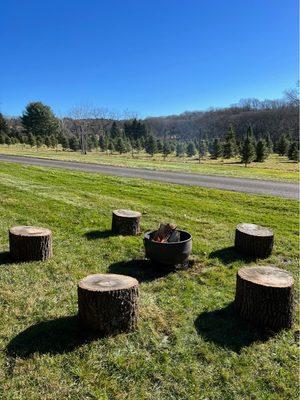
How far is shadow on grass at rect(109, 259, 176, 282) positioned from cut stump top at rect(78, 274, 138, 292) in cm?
128

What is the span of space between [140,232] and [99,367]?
15.2 feet

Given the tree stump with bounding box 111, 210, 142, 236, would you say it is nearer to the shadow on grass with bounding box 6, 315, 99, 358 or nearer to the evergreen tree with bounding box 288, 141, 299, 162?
the shadow on grass with bounding box 6, 315, 99, 358

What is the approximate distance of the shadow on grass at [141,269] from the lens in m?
5.95

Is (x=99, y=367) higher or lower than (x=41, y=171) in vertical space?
lower

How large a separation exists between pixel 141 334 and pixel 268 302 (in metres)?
1.61

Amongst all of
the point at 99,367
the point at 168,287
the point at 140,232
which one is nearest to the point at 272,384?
the point at 99,367

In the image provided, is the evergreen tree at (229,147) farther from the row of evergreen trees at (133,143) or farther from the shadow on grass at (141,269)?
the shadow on grass at (141,269)

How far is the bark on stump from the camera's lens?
419 centimetres

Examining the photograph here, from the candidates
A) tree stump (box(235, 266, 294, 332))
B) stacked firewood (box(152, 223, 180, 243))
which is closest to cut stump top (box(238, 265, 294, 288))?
tree stump (box(235, 266, 294, 332))

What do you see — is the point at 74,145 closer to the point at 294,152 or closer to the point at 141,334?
the point at 294,152

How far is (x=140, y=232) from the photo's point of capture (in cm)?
822

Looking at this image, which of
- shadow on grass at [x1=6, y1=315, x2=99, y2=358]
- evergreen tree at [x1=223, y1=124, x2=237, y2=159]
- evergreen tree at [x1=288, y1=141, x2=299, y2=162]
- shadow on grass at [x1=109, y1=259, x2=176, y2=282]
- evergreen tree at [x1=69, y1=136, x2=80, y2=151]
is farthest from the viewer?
evergreen tree at [x1=69, y1=136, x2=80, y2=151]

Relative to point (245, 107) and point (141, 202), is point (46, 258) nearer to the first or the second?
point (141, 202)

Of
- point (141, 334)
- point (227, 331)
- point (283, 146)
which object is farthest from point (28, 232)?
point (283, 146)
